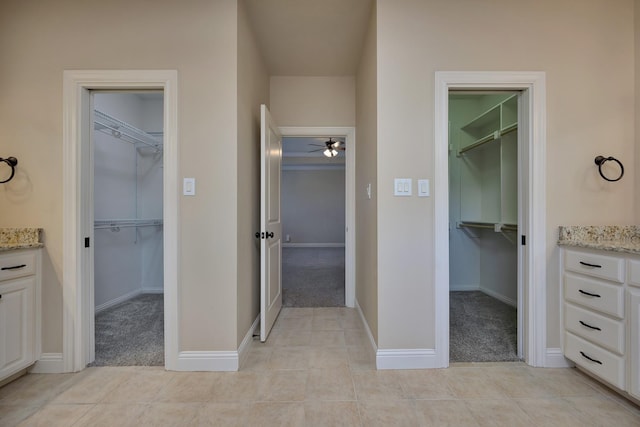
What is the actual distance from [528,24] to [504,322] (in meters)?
2.51

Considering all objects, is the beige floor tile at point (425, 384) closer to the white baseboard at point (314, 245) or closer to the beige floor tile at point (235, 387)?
the beige floor tile at point (235, 387)

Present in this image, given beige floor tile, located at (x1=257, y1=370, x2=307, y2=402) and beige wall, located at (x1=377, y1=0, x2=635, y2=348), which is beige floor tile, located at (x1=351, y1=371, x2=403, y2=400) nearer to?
beige wall, located at (x1=377, y1=0, x2=635, y2=348)

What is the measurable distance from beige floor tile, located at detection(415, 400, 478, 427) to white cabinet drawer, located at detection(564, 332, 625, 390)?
86 cm

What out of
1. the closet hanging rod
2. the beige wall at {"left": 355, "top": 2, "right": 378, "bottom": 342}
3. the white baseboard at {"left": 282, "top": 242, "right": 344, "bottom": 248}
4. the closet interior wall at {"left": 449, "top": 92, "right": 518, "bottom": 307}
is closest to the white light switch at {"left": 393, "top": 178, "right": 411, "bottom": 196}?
the beige wall at {"left": 355, "top": 2, "right": 378, "bottom": 342}

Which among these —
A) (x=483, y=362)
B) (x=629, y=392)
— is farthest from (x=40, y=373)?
(x=629, y=392)

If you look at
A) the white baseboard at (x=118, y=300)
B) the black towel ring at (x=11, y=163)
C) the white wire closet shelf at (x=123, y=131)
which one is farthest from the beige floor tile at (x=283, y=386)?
the white wire closet shelf at (x=123, y=131)

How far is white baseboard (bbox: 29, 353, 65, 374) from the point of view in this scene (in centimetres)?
199

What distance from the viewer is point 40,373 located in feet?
6.51

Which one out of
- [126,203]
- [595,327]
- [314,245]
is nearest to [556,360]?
[595,327]

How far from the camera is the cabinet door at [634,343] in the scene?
155 cm

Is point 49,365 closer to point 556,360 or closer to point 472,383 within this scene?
point 472,383

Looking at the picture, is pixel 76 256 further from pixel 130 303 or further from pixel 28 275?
pixel 130 303

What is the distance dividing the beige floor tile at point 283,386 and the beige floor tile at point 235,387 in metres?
0.05

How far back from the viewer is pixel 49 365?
6.55ft
